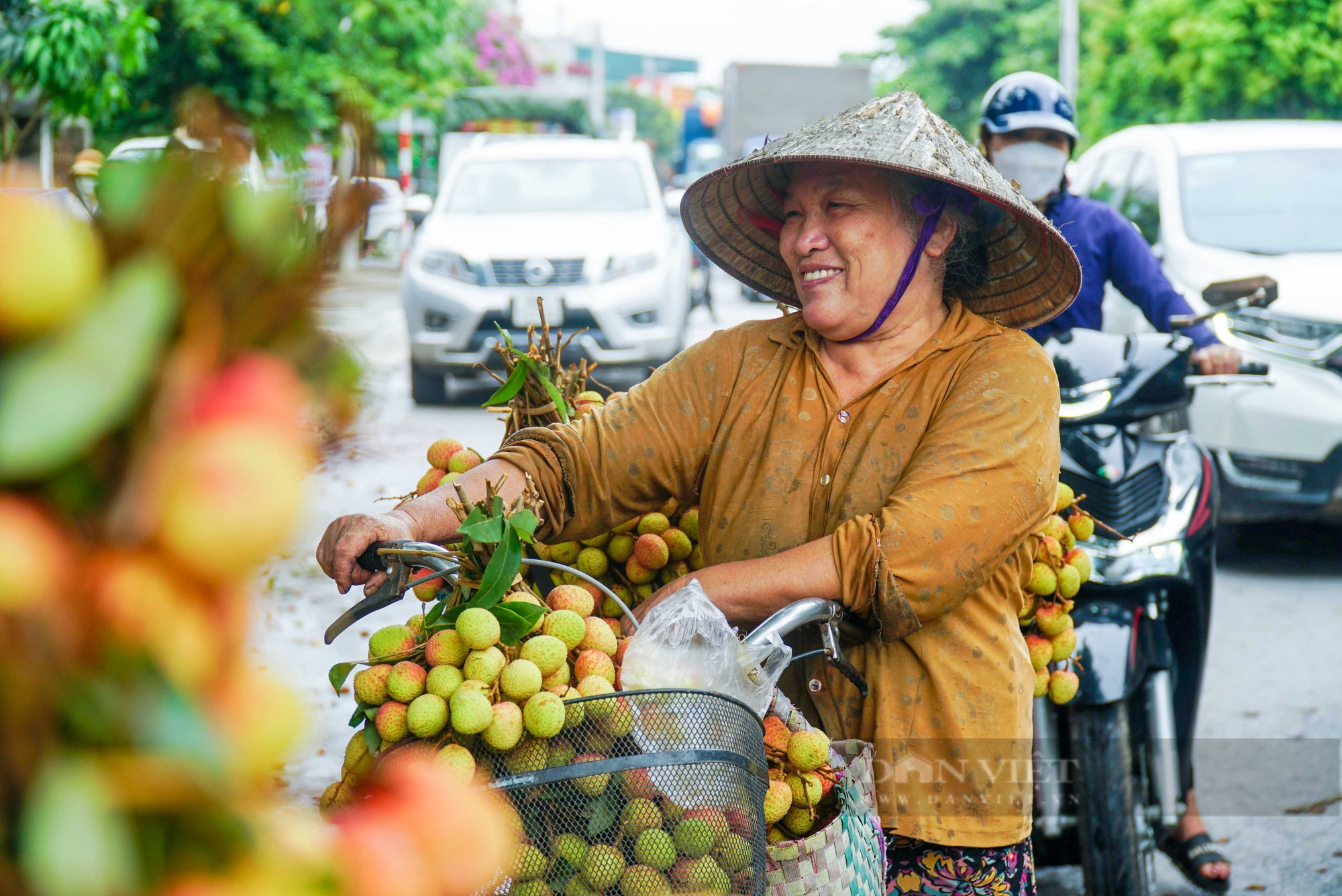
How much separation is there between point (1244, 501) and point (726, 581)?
13.9ft

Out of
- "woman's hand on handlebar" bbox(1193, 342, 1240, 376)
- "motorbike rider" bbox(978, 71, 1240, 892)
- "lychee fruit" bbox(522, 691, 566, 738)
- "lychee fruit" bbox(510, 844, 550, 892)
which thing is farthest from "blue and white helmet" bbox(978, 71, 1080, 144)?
"lychee fruit" bbox(510, 844, 550, 892)

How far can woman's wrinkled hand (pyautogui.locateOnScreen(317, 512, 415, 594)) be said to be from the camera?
171 centimetres

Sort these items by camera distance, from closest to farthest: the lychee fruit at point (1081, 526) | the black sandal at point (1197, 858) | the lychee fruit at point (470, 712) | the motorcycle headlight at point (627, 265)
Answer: the lychee fruit at point (470, 712) < the lychee fruit at point (1081, 526) < the black sandal at point (1197, 858) < the motorcycle headlight at point (627, 265)

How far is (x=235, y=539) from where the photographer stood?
1.56 ft

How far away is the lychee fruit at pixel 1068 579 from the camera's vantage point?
2.34m

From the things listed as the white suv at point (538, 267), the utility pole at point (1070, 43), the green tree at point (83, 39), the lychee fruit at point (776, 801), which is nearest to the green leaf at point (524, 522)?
Answer: the lychee fruit at point (776, 801)

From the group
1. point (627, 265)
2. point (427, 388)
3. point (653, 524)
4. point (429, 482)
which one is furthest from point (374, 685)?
point (427, 388)

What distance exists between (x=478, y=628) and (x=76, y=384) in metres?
0.96

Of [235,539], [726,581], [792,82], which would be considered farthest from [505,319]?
[792,82]

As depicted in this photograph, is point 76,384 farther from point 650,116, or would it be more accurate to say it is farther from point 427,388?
point 650,116

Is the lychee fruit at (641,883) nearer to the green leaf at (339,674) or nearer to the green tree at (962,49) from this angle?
the green leaf at (339,674)

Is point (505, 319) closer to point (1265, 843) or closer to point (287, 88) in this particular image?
point (287, 88)

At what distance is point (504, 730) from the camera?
1.27 metres

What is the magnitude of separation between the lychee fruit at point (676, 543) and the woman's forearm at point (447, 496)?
35cm
